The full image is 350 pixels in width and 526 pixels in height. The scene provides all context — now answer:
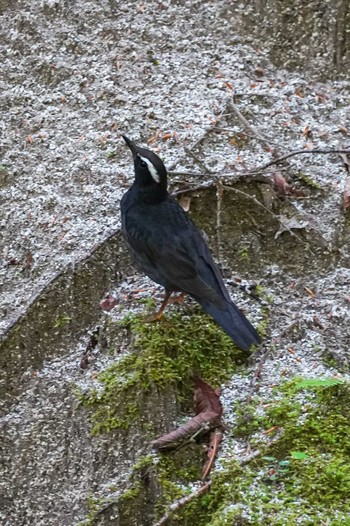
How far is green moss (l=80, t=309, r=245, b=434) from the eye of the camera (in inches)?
142

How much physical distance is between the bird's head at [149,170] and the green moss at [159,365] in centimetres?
80

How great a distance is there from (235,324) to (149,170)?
3.63 ft

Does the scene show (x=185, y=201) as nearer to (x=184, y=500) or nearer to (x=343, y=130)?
(x=343, y=130)

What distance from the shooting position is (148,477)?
3.36m

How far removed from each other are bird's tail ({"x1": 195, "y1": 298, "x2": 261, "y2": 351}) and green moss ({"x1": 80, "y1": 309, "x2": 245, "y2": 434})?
7.9 inches

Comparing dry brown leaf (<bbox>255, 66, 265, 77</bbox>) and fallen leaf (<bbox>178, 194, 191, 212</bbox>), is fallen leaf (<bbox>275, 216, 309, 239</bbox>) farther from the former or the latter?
dry brown leaf (<bbox>255, 66, 265, 77</bbox>)

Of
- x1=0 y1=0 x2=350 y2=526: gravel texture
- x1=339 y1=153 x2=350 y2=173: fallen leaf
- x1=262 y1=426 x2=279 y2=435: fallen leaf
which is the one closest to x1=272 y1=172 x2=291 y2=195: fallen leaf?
x1=0 y1=0 x2=350 y2=526: gravel texture

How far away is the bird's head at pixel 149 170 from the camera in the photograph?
13.9 ft

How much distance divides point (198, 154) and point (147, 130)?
16.9 inches

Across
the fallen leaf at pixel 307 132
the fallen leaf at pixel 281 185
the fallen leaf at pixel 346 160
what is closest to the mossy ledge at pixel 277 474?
the fallen leaf at pixel 281 185

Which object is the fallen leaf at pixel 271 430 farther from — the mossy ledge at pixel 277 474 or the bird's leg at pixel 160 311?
the bird's leg at pixel 160 311

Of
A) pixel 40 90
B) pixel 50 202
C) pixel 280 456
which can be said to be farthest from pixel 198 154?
pixel 280 456

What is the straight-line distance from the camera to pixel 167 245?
4.15 m

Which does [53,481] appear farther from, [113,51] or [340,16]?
[340,16]
